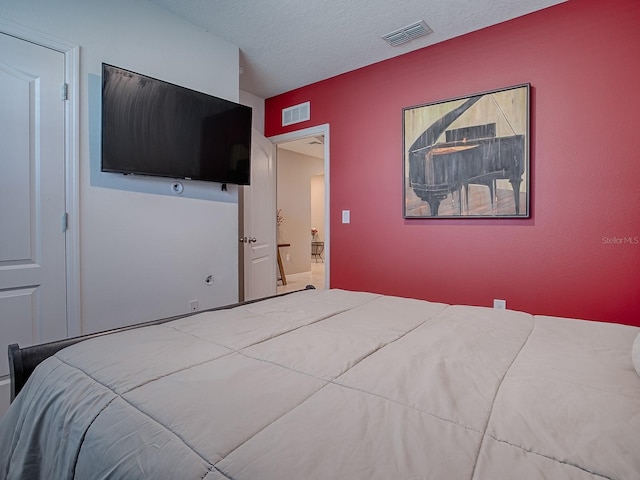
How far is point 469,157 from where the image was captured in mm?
2697

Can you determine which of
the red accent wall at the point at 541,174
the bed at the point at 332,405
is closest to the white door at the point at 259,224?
the red accent wall at the point at 541,174

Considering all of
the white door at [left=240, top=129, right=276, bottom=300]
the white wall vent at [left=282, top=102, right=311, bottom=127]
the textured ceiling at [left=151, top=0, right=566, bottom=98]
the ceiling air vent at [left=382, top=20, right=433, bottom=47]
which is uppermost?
the textured ceiling at [left=151, top=0, right=566, bottom=98]

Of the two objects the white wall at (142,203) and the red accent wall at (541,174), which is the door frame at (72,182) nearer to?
the white wall at (142,203)

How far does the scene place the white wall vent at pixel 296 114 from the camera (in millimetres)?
3730

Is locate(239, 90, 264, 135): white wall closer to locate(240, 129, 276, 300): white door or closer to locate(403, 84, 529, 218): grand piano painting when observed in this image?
locate(240, 129, 276, 300): white door

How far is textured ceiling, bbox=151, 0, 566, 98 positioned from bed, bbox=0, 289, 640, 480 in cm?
228

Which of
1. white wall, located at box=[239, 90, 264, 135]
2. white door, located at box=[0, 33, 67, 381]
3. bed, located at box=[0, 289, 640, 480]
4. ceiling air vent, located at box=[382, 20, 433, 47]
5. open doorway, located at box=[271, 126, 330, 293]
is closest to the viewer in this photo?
bed, located at box=[0, 289, 640, 480]

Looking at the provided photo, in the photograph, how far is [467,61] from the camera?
2.74 meters

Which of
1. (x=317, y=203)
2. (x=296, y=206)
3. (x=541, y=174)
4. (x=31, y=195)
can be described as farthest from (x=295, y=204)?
(x=31, y=195)

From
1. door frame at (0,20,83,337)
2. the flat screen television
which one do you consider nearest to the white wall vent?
the flat screen television

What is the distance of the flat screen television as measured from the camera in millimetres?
2156

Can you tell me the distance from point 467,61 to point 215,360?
2928 millimetres

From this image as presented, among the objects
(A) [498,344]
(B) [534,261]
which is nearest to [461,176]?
(B) [534,261]

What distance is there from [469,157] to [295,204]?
4556 millimetres
